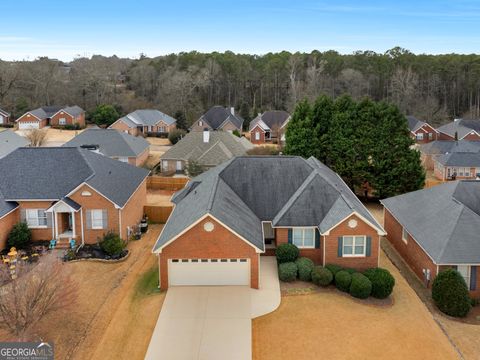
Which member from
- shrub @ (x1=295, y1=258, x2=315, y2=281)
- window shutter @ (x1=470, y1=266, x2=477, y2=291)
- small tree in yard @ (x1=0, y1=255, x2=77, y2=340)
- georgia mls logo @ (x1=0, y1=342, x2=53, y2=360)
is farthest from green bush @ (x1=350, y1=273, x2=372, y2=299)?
georgia mls logo @ (x1=0, y1=342, x2=53, y2=360)

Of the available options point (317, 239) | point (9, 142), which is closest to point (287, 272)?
point (317, 239)

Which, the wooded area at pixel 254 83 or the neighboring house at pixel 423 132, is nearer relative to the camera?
the neighboring house at pixel 423 132

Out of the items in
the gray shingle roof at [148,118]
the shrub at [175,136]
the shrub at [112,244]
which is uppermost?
the gray shingle roof at [148,118]

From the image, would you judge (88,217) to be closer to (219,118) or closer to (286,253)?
(286,253)

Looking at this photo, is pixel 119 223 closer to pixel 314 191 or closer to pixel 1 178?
pixel 1 178

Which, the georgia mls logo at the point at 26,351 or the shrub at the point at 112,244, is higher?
the shrub at the point at 112,244

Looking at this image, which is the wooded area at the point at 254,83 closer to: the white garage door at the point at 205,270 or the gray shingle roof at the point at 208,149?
the gray shingle roof at the point at 208,149

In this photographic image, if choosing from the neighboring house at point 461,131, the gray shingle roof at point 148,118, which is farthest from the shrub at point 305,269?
the gray shingle roof at point 148,118
